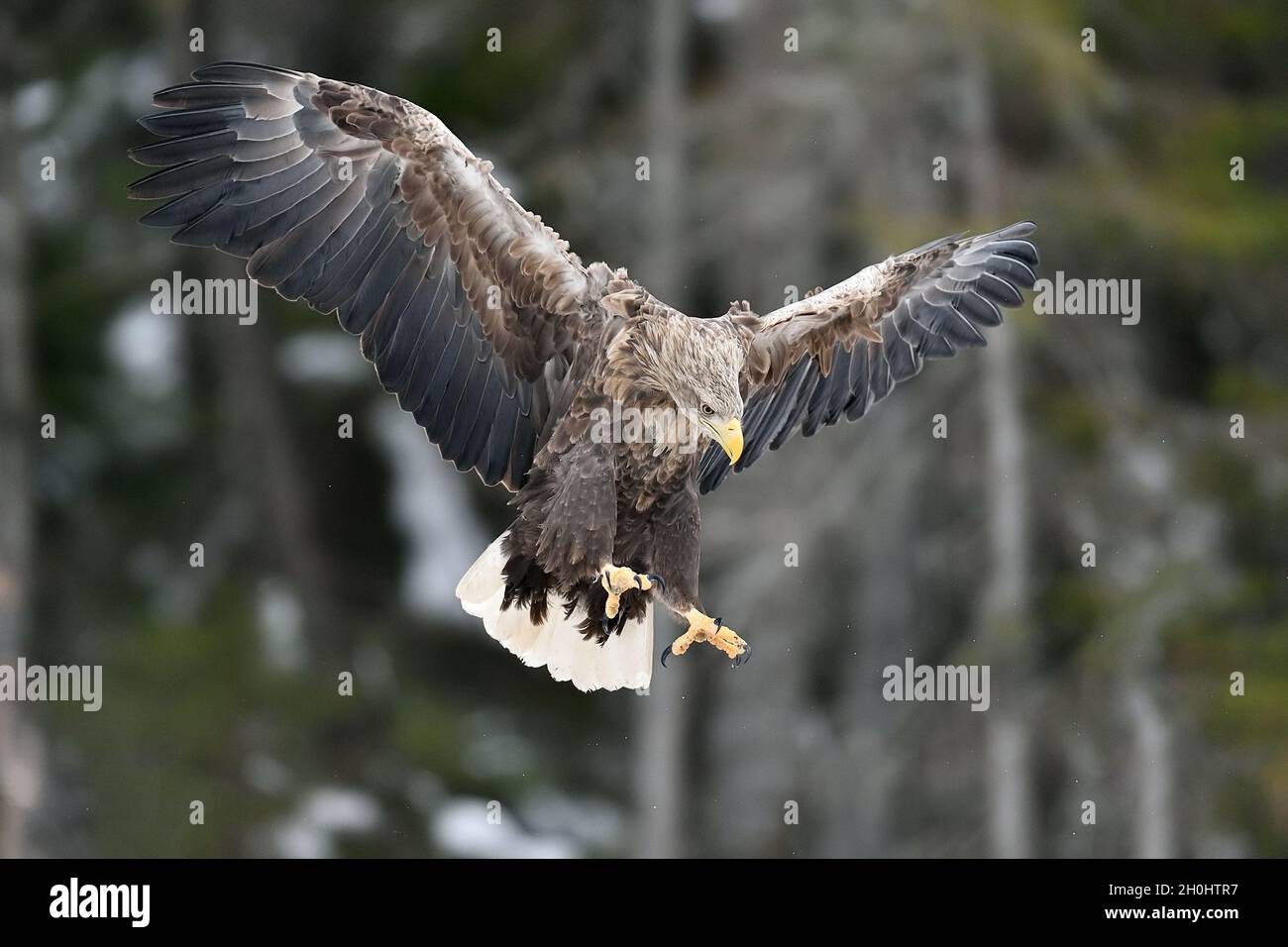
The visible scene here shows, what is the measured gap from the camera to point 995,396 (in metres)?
10.3

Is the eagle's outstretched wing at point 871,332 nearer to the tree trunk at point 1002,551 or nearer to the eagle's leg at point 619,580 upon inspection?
the eagle's leg at point 619,580

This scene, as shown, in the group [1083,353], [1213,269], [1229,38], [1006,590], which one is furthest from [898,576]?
[1229,38]

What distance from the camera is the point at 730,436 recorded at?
16.0 feet

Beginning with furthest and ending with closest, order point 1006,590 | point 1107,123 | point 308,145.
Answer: point 1107,123
point 1006,590
point 308,145

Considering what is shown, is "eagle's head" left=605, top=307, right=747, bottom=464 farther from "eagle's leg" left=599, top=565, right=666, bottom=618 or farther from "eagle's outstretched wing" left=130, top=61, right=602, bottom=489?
"eagle's leg" left=599, top=565, right=666, bottom=618

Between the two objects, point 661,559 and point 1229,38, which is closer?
point 661,559

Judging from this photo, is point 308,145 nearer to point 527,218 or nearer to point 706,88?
point 527,218

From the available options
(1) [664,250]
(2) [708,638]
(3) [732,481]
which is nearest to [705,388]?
(2) [708,638]

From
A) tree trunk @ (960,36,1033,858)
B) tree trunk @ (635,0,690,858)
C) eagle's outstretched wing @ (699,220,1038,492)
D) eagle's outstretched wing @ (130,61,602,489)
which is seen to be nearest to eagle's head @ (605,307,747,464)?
eagle's outstretched wing @ (130,61,602,489)

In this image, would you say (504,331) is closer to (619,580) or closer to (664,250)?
(619,580)

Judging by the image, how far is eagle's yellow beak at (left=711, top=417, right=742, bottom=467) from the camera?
16.0ft

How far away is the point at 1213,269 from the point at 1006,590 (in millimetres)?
2527

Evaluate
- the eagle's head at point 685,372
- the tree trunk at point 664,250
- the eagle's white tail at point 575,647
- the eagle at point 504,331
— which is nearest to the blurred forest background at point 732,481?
the tree trunk at point 664,250

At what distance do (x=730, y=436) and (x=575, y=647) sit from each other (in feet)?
3.14
